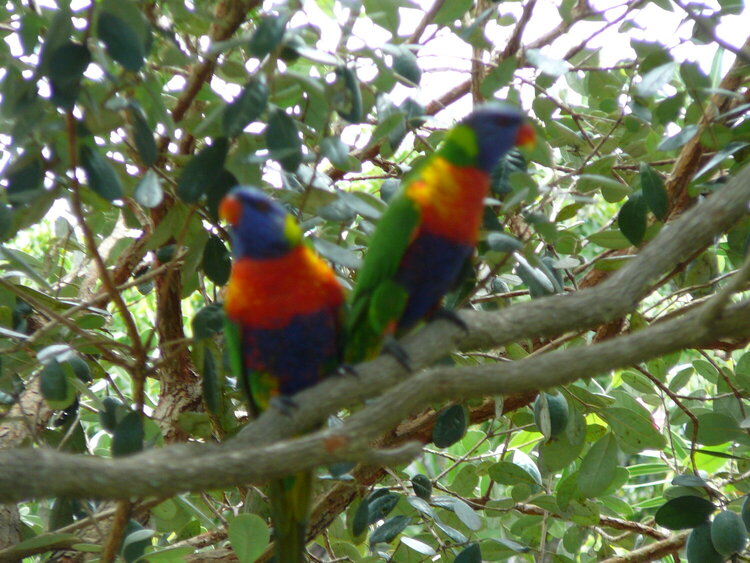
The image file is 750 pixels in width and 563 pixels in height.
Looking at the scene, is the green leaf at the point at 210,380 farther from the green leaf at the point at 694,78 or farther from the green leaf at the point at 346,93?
the green leaf at the point at 694,78

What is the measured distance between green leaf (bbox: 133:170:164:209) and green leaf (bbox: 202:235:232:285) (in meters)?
0.43

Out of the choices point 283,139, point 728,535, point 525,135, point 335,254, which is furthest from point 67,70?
point 728,535

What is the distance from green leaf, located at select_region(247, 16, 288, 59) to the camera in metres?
1.67

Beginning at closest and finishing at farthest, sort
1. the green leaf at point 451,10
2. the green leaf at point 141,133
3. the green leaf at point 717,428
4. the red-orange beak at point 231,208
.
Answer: the green leaf at point 141,133, the red-orange beak at point 231,208, the green leaf at point 451,10, the green leaf at point 717,428

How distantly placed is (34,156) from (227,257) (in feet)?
2.21

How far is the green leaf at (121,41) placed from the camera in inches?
66.7

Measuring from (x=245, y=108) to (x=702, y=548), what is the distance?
6.59 feet

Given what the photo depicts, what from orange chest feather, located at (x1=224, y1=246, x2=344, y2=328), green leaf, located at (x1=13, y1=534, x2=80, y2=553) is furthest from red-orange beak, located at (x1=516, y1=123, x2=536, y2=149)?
green leaf, located at (x1=13, y1=534, x2=80, y2=553)

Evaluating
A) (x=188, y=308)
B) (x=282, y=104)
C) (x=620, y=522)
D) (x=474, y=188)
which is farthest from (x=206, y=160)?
(x=188, y=308)

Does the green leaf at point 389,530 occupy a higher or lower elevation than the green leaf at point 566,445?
lower

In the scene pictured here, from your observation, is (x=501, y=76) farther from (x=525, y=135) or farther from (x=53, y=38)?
(x=53, y=38)

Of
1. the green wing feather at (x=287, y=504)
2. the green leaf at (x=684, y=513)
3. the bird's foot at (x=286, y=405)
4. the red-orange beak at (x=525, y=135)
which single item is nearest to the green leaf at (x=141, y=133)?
the green wing feather at (x=287, y=504)

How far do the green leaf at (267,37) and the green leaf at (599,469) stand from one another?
175 centimetres

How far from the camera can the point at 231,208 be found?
203 centimetres
